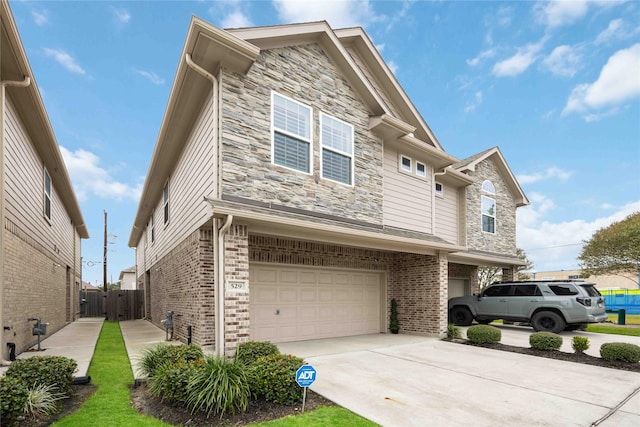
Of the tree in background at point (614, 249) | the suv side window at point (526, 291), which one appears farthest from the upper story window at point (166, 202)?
the tree in background at point (614, 249)

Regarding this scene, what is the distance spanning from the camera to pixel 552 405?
5242mm

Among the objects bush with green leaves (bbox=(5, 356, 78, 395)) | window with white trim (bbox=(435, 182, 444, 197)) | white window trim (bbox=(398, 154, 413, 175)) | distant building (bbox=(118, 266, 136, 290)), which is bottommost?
distant building (bbox=(118, 266, 136, 290))

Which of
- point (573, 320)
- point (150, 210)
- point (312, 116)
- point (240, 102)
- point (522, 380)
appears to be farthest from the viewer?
point (150, 210)

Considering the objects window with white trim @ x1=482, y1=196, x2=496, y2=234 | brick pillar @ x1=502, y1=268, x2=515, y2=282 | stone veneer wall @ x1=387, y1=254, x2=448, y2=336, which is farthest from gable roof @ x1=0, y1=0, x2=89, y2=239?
brick pillar @ x1=502, y1=268, x2=515, y2=282

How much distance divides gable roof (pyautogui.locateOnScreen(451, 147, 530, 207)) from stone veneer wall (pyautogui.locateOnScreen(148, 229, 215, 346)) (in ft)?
39.5

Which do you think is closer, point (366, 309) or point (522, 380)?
point (522, 380)

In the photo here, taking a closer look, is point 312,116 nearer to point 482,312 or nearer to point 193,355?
point 193,355

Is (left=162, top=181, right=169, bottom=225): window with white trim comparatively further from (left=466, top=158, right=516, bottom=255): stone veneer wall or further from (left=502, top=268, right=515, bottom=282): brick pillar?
(left=502, top=268, right=515, bottom=282): brick pillar

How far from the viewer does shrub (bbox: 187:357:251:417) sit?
178 inches

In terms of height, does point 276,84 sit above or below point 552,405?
above

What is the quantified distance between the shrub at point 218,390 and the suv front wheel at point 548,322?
36.3ft

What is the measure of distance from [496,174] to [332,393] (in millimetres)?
15961

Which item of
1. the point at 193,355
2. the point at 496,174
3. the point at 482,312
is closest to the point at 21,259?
the point at 193,355

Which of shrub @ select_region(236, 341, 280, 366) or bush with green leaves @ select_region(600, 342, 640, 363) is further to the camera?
bush with green leaves @ select_region(600, 342, 640, 363)
